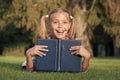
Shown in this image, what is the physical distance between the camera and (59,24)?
8.00 metres

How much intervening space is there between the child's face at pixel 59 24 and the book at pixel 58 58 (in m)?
0.45

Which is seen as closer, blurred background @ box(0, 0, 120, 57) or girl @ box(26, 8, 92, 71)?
girl @ box(26, 8, 92, 71)

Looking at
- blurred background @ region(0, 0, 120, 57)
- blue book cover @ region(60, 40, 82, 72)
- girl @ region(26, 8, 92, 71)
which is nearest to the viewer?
blue book cover @ region(60, 40, 82, 72)

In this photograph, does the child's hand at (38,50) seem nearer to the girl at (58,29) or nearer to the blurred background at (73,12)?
the girl at (58,29)

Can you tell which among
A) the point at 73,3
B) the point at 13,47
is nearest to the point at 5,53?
the point at 13,47

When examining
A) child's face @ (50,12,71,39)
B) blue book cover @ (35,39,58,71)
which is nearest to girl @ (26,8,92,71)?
child's face @ (50,12,71,39)

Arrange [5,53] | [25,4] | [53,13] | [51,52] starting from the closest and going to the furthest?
[51,52] < [53,13] < [25,4] < [5,53]

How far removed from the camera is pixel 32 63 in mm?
7852

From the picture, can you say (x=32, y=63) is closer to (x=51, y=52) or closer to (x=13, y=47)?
(x=51, y=52)

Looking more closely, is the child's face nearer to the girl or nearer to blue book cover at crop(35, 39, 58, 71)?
the girl

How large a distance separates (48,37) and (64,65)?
2.34 feet

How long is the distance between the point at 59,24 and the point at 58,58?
706mm

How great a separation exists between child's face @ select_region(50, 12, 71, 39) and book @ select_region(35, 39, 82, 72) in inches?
17.7

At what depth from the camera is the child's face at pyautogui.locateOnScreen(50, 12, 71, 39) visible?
797cm
